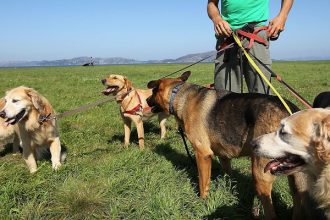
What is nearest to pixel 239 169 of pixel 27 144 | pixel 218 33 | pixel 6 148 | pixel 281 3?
pixel 218 33

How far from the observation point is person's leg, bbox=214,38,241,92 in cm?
475

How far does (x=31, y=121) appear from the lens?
565 centimetres

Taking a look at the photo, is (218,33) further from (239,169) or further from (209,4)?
(239,169)

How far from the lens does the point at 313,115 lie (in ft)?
9.35

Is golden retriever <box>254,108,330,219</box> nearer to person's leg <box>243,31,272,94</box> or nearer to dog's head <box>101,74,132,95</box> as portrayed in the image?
person's leg <box>243,31,272,94</box>

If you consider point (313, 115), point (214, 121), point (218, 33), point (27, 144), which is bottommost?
point (27, 144)

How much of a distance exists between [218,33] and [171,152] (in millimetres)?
2473

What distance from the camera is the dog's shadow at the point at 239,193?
13.1 feet

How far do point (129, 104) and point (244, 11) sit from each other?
12.6ft

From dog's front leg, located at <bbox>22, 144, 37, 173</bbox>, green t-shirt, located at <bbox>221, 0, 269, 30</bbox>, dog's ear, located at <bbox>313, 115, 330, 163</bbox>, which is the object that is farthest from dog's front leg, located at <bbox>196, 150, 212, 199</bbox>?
dog's front leg, located at <bbox>22, 144, 37, 173</bbox>

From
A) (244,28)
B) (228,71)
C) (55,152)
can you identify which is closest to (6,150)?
(55,152)

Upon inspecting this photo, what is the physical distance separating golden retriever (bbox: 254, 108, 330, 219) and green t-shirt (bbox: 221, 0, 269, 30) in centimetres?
203

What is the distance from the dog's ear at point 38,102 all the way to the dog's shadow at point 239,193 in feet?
6.90

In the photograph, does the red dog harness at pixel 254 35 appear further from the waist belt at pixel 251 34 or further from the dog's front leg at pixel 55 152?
the dog's front leg at pixel 55 152
